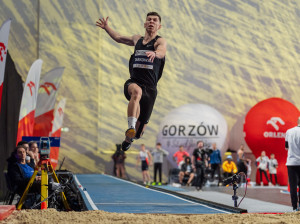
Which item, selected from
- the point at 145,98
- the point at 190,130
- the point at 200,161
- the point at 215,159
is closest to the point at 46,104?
the point at 200,161

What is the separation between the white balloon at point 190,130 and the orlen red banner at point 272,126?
1.07m

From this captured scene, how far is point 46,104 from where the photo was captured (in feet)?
48.2

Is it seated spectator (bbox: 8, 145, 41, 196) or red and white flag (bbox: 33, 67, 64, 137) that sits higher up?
red and white flag (bbox: 33, 67, 64, 137)

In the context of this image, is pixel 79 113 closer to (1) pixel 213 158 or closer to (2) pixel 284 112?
(1) pixel 213 158

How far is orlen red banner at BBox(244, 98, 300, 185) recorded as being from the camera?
1883 cm

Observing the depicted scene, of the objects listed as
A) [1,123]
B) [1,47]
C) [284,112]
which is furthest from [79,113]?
[1,47]

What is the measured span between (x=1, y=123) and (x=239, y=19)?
15.4 metres

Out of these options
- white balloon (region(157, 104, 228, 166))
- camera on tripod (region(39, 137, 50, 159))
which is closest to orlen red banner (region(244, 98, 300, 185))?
white balloon (region(157, 104, 228, 166))

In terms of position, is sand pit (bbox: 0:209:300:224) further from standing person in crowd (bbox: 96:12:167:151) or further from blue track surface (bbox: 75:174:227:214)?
blue track surface (bbox: 75:174:227:214)

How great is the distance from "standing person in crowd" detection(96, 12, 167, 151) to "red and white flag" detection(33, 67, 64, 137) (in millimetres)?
8768

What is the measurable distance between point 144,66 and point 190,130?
13047 mm

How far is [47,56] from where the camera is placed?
24500 millimetres

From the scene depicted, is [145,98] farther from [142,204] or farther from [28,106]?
[28,106]

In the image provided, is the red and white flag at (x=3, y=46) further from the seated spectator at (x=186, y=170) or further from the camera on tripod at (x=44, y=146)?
the seated spectator at (x=186, y=170)
